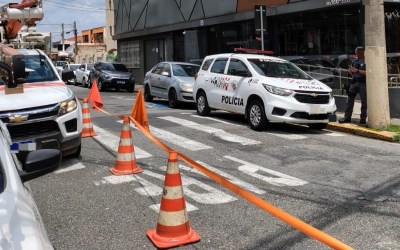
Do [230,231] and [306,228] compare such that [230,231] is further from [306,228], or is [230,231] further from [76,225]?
[306,228]

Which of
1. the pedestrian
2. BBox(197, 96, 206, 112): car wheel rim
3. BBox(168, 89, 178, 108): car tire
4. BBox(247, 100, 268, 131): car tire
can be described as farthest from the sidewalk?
BBox(168, 89, 178, 108): car tire

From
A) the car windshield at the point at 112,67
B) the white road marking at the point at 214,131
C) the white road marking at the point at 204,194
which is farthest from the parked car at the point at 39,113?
the car windshield at the point at 112,67

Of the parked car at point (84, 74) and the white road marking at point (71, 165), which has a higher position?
the parked car at point (84, 74)

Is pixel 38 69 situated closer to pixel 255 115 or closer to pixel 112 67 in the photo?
pixel 255 115

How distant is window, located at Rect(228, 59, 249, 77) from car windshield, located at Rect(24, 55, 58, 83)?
16.0 ft

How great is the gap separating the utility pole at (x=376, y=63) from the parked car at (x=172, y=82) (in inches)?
252

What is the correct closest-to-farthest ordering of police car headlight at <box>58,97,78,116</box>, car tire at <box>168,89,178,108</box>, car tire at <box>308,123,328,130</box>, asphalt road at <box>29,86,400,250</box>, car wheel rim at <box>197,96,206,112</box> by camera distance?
asphalt road at <box>29,86,400,250</box> < police car headlight at <box>58,97,78,116</box> < car tire at <box>308,123,328,130</box> < car wheel rim at <box>197,96,206,112</box> < car tire at <box>168,89,178,108</box>

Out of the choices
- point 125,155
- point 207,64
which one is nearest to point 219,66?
point 207,64

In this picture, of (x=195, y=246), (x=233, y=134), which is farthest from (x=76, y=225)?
(x=233, y=134)

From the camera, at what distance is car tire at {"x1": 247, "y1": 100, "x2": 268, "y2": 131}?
10.8 m

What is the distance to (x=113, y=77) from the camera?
24.5 m

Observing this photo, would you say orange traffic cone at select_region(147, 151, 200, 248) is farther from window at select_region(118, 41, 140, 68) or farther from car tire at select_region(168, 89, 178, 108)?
window at select_region(118, 41, 140, 68)

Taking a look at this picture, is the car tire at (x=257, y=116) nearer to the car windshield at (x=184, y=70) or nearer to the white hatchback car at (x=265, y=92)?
the white hatchback car at (x=265, y=92)

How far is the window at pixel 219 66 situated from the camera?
12609 millimetres
